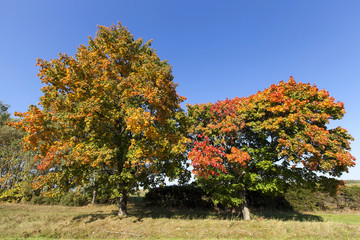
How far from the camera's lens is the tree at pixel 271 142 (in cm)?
1060

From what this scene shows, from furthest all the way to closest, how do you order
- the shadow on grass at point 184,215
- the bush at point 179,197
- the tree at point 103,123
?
the bush at point 179,197
the shadow on grass at point 184,215
the tree at point 103,123

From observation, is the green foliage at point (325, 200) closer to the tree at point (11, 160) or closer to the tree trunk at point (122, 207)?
the tree trunk at point (122, 207)

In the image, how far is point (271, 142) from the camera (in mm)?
12906

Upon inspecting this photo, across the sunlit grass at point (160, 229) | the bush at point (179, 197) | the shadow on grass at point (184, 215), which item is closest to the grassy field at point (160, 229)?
the sunlit grass at point (160, 229)

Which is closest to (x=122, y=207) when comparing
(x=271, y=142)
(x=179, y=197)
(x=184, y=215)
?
(x=184, y=215)

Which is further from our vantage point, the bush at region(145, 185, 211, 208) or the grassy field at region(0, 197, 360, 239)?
the bush at region(145, 185, 211, 208)

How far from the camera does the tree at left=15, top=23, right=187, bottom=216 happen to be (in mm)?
9438

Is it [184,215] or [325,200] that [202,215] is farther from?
[325,200]

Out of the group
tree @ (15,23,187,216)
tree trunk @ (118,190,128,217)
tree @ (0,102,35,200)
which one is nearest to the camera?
tree @ (15,23,187,216)

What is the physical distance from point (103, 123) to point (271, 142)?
464 inches

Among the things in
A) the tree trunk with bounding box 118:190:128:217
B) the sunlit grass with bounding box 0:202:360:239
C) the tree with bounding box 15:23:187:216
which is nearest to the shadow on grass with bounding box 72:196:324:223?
the tree trunk with bounding box 118:190:128:217

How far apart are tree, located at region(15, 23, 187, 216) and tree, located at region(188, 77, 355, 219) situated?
258 cm

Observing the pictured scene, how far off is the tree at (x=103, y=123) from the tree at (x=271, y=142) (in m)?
2.58

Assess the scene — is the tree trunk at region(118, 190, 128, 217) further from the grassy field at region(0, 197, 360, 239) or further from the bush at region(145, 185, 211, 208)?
the bush at region(145, 185, 211, 208)
